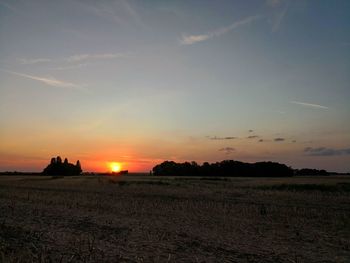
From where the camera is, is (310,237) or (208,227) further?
(208,227)

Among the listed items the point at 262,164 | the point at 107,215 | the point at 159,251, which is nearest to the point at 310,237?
the point at 159,251

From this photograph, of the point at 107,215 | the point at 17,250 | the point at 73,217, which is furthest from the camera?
the point at 107,215

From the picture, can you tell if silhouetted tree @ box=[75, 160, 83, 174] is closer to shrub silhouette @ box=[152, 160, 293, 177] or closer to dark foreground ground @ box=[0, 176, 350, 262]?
shrub silhouette @ box=[152, 160, 293, 177]

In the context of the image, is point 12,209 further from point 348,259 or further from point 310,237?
point 348,259

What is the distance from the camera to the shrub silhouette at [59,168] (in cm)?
15188

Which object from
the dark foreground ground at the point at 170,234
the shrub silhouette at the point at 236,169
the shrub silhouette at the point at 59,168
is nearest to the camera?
the dark foreground ground at the point at 170,234

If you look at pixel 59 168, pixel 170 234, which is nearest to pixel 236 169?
pixel 59 168

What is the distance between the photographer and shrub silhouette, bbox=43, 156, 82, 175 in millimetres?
151875

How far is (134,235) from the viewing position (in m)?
17.0

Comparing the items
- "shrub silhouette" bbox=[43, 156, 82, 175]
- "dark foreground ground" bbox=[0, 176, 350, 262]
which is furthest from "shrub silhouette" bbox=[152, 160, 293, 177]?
"dark foreground ground" bbox=[0, 176, 350, 262]

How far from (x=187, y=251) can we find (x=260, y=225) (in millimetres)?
7913

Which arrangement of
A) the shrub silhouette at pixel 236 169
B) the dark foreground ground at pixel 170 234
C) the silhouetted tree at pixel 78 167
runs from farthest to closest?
the silhouetted tree at pixel 78 167, the shrub silhouette at pixel 236 169, the dark foreground ground at pixel 170 234

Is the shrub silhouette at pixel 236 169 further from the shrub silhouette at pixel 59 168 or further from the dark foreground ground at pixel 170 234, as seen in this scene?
the dark foreground ground at pixel 170 234

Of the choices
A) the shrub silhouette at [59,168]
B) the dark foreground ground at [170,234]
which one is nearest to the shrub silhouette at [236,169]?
Result: the shrub silhouette at [59,168]
